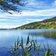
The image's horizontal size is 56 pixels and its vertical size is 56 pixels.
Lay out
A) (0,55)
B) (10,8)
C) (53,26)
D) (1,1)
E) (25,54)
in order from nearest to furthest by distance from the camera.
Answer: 1. (25,54)
2. (1,1)
3. (10,8)
4. (0,55)
5. (53,26)

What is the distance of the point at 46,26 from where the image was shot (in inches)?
7244

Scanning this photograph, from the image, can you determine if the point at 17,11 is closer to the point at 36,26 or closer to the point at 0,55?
the point at 0,55

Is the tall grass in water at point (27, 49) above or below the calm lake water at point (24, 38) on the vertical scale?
above

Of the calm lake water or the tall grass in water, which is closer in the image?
the tall grass in water

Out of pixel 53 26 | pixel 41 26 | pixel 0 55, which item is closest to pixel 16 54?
pixel 0 55

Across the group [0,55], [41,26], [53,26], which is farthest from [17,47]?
[41,26]

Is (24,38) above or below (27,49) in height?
below

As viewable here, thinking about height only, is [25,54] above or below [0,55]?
above

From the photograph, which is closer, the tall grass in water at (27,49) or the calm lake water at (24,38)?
the tall grass in water at (27,49)

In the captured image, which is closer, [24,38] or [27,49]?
[27,49]

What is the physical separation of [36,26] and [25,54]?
19497 cm

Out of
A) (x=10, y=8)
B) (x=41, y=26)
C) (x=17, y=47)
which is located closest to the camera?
(x=17, y=47)

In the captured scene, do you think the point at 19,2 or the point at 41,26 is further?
the point at 41,26

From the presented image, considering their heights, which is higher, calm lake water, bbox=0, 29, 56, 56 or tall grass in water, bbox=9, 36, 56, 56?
tall grass in water, bbox=9, 36, 56, 56
